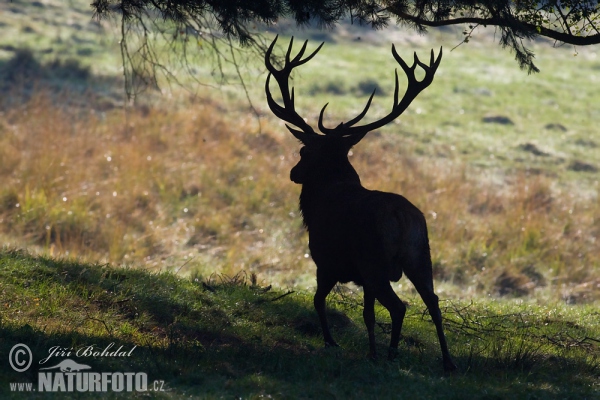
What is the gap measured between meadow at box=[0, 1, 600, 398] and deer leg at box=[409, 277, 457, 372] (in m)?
0.17

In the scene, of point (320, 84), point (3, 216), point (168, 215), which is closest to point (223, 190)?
point (168, 215)

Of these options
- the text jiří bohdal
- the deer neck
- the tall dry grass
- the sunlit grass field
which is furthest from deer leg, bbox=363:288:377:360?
the tall dry grass

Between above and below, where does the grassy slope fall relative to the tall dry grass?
above

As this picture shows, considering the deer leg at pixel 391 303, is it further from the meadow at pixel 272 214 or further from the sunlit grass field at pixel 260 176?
the sunlit grass field at pixel 260 176

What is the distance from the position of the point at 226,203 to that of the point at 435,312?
12.8 metres

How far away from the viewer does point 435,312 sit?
23.7 ft

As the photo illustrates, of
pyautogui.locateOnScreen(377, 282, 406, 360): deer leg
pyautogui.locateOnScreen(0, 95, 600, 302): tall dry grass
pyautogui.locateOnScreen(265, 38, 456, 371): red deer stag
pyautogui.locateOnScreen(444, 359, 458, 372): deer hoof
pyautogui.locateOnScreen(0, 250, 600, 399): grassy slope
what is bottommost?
pyautogui.locateOnScreen(0, 95, 600, 302): tall dry grass

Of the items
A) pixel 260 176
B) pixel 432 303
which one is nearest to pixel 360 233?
pixel 432 303

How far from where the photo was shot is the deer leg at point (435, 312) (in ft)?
23.8

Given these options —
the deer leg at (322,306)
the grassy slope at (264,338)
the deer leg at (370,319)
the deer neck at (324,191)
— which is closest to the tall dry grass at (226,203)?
the grassy slope at (264,338)

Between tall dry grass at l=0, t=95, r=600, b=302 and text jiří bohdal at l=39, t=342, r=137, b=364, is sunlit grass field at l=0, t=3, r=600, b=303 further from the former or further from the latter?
text jiří bohdal at l=39, t=342, r=137, b=364

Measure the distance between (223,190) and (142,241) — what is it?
3.65 m

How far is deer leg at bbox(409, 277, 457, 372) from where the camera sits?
7250 millimetres

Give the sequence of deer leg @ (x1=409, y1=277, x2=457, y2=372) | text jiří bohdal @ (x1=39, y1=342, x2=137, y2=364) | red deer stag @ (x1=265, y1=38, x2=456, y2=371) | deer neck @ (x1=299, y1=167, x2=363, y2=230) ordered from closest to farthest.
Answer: text jiří bohdal @ (x1=39, y1=342, x2=137, y2=364)
deer leg @ (x1=409, y1=277, x2=457, y2=372)
red deer stag @ (x1=265, y1=38, x2=456, y2=371)
deer neck @ (x1=299, y1=167, x2=363, y2=230)
